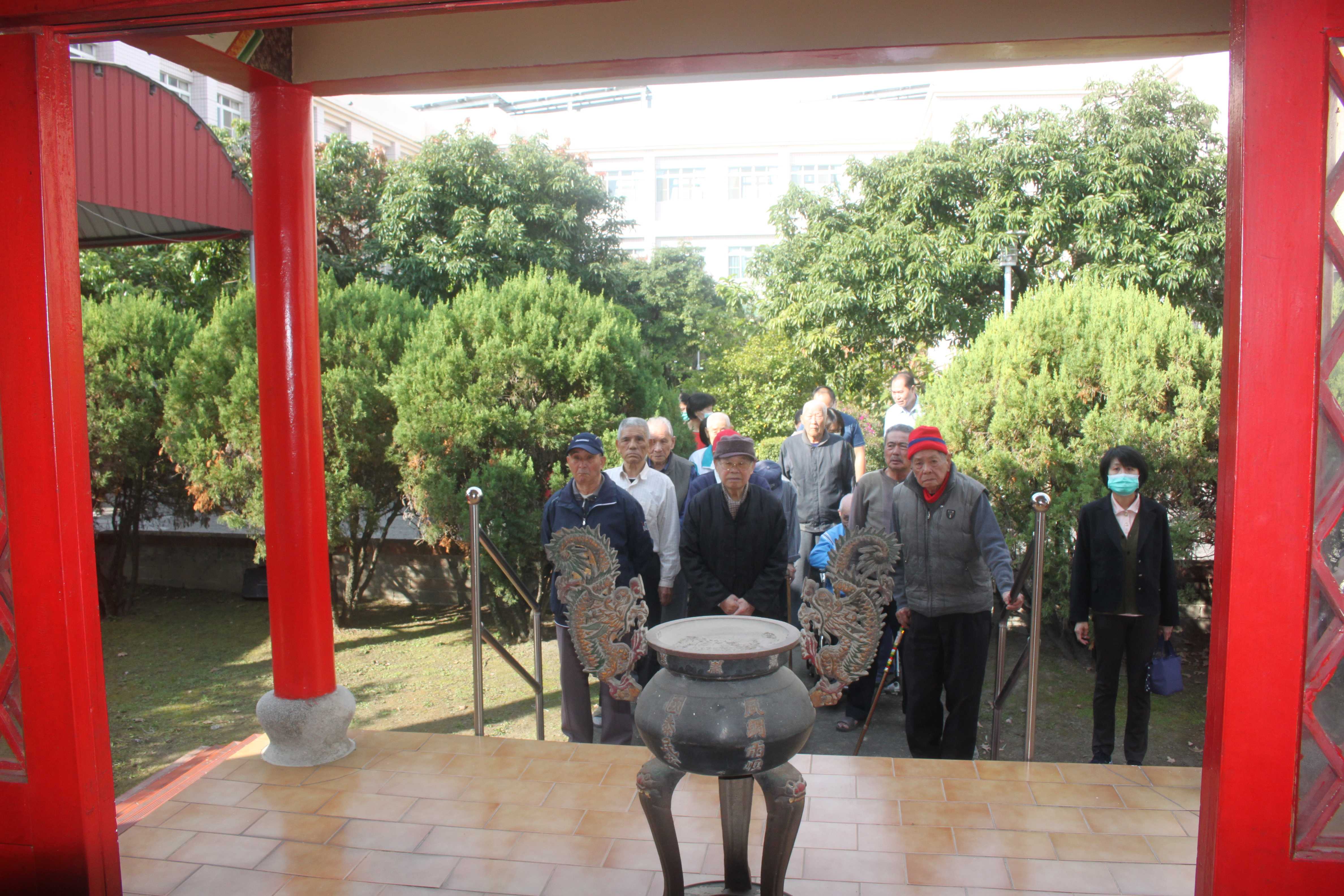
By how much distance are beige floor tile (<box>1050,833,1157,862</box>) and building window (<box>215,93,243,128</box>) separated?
26632 mm

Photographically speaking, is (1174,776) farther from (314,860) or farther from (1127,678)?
(314,860)

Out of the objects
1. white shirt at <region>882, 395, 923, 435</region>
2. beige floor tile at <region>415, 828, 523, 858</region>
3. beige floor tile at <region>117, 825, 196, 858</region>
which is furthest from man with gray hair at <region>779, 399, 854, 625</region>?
beige floor tile at <region>117, 825, 196, 858</region>

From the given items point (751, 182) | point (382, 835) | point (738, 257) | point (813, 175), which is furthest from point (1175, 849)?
point (751, 182)

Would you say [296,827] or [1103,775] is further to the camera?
[1103,775]

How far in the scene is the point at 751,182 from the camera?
112 ft

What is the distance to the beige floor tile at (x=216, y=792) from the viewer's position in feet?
12.1

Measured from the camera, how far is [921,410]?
24.6 feet

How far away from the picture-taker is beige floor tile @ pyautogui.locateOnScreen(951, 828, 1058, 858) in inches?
126

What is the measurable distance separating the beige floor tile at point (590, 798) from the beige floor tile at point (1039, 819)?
127 centimetres

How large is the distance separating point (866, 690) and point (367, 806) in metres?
3.10

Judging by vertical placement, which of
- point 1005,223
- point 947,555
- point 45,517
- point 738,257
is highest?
point 738,257

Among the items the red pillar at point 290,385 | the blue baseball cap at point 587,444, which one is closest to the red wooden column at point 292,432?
the red pillar at point 290,385

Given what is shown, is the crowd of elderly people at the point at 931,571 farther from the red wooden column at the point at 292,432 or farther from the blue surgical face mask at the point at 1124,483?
the red wooden column at the point at 292,432

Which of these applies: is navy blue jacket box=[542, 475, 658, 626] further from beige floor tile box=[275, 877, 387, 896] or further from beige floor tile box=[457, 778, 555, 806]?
beige floor tile box=[275, 877, 387, 896]
